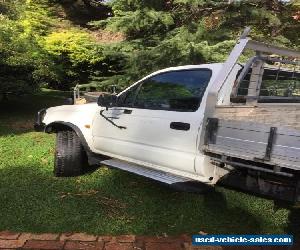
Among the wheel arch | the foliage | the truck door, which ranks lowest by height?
the wheel arch

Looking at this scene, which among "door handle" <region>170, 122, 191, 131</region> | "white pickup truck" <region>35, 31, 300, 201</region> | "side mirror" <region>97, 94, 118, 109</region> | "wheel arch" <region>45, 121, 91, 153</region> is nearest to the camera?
"white pickup truck" <region>35, 31, 300, 201</region>

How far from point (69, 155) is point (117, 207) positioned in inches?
51.8

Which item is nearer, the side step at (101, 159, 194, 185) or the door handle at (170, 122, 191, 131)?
the door handle at (170, 122, 191, 131)

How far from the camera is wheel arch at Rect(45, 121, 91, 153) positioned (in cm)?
604

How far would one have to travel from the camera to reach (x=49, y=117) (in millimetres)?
6465

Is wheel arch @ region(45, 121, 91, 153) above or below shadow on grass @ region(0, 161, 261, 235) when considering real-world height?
above

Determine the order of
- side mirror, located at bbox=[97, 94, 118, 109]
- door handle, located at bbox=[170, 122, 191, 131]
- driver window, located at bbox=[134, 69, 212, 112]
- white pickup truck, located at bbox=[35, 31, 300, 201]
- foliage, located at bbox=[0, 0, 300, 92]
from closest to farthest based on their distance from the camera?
white pickup truck, located at bbox=[35, 31, 300, 201] < door handle, located at bbox=[170, 122, 191, 131] < driver window, located at bbox=[134, 69, 212, 112] < side mirror, located at bbox=[97, 94, 118, 109] < foliage, located at bbox=[0, 0, 300, 92]

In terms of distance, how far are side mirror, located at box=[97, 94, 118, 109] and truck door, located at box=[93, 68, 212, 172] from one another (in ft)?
0.23

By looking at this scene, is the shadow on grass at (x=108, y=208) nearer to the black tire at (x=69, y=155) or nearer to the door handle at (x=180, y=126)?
the black tire at (x=69, y=155)

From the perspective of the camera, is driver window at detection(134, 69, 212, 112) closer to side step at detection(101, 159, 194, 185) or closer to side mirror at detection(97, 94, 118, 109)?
side mirror at detection(97, 94, 118, 109)

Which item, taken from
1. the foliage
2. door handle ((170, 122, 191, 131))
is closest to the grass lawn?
door handle ((170, 122, 191, 131))

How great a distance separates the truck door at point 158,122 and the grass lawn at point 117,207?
1.85 feet

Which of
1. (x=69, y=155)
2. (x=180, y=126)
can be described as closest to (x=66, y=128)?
(x=69, y=155)

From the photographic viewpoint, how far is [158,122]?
16.3 feet
